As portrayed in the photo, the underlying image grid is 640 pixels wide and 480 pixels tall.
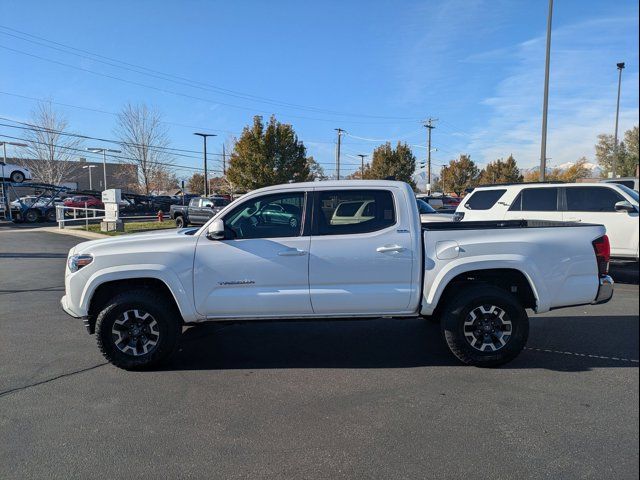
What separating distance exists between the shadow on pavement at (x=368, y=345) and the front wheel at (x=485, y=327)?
0.82ft

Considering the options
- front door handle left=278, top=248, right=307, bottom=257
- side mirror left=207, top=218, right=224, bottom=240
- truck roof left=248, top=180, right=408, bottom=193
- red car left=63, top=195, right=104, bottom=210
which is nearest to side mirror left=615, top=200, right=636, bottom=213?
truck roof left=248, top=180, right=408, bottom=193

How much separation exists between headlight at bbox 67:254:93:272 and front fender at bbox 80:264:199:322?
16cm

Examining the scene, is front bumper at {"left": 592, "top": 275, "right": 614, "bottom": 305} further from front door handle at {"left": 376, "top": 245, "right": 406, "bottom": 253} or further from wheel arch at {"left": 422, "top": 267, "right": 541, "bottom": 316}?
front door handle at {"left": 376, "top": 245, "right": 406, "bottom": 253}

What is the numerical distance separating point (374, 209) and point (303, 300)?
47.7 inches

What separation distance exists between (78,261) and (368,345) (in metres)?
3.36

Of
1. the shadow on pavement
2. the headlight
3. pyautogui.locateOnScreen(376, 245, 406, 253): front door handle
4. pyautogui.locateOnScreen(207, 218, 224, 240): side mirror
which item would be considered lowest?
the shadow on pavement

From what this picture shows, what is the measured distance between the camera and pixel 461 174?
64.4 meters

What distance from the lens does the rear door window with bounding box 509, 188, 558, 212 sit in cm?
1004

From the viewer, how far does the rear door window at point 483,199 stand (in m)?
10.8

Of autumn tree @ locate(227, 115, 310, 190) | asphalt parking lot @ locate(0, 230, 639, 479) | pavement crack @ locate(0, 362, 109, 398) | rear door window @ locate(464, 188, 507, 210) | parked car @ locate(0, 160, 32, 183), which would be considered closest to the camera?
asphalt parking lot @ locate(0, 230, 639, 479)

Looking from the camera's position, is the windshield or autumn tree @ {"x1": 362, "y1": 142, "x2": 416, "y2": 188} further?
autumn tree @ {"x1": 362, "y1": 142, "x2": 416, "y2": 188}

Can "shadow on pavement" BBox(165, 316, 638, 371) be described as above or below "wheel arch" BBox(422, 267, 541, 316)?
below

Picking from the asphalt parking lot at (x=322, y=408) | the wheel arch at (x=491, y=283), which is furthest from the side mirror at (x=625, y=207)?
the wheel arch at (x=491, y=283)

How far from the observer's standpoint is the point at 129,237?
16.6 ft
